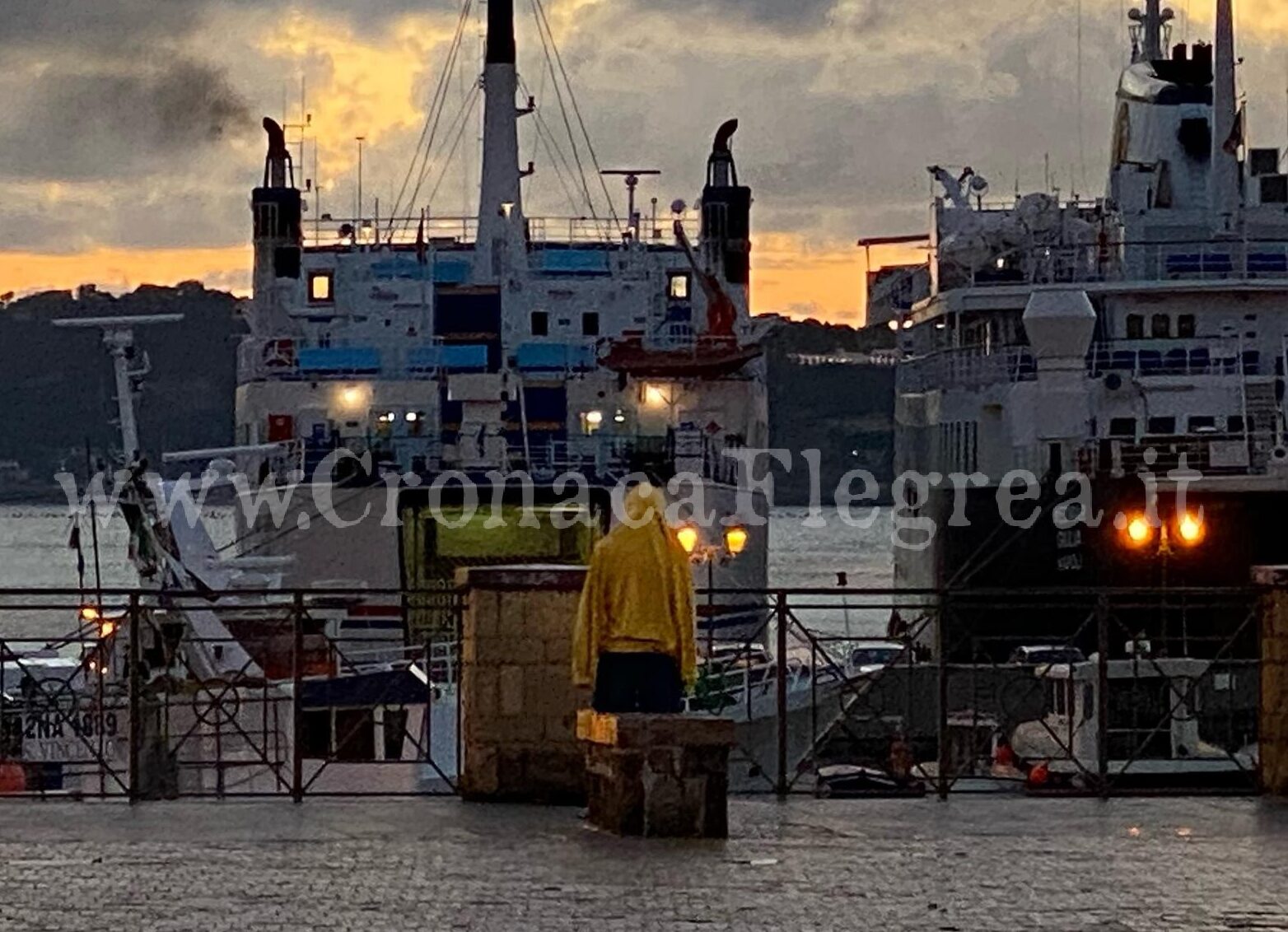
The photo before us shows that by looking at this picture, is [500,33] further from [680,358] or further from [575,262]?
[680,358]

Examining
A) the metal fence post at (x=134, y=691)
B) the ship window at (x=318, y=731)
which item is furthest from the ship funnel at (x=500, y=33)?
the metal fence post at (x=134, y=691)

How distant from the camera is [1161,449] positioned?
56.2m

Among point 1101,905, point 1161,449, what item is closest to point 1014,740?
point 1161,449

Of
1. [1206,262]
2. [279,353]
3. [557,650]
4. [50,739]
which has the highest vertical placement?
[1206,262]

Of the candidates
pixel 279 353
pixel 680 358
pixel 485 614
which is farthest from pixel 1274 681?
pixel 279 353

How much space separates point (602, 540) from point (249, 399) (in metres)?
39.7

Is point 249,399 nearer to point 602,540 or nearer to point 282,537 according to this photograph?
point 282,537

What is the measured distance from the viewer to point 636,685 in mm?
15648

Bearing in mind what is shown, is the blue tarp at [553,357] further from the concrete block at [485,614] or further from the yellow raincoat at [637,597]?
the yellow raincoat at [637,597]

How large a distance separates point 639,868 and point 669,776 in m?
1.34

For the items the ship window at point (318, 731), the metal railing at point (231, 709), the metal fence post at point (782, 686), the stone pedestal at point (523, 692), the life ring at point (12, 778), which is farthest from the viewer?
the ship window at point (318, 731)

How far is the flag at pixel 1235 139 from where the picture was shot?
63.5 meters

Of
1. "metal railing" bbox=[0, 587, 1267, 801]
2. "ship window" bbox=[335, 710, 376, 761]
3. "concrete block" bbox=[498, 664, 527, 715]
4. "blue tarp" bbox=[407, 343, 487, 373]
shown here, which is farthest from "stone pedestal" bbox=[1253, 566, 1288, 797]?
"blue tarp" bbox=[407, 343, 487, 373]

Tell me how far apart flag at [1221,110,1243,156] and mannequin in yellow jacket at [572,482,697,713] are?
1946 inches
